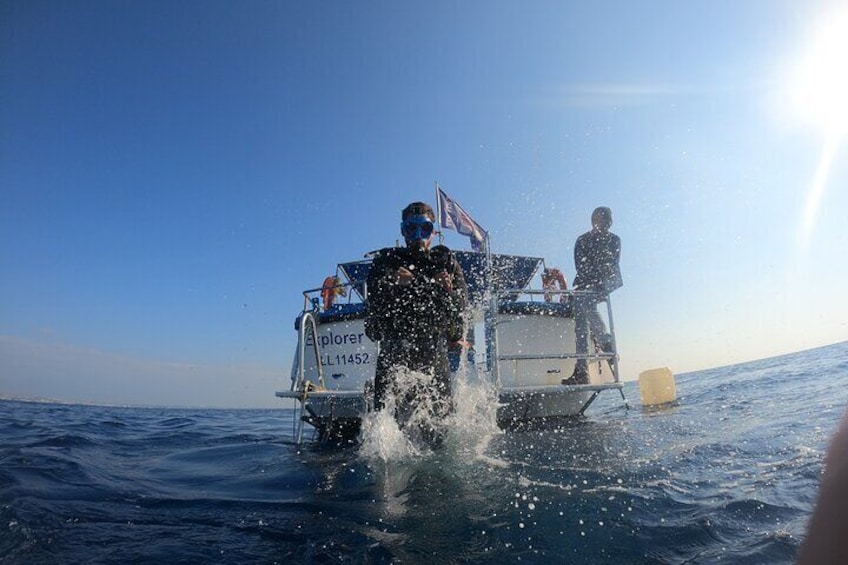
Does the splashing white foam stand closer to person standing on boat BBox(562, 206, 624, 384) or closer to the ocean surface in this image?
the ocean surface

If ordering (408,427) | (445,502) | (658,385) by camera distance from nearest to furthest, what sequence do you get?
Answer: 1. (445,502)
2. (408,427)
3. (658,385)

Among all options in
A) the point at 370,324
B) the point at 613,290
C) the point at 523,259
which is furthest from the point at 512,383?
the point at 370,324

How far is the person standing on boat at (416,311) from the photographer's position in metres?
3.96

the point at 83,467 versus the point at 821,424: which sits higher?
the point at 821,424

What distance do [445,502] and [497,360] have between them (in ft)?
13.9

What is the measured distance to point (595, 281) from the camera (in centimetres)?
788

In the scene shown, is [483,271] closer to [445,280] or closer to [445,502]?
[445,280]

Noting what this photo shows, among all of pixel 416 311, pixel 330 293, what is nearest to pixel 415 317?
pixel 416 311

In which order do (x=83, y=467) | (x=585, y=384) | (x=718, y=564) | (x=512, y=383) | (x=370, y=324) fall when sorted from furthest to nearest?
(x=512, y=383) → (x=585, y=384) → (x=83, y=467) → (x=370, y=324) → (x=718, y=564)

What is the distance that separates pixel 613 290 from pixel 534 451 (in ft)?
14.0

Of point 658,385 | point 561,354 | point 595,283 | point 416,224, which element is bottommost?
point 658,385

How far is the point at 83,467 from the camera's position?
15.2 ft

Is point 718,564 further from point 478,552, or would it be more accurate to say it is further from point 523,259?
point 523,259

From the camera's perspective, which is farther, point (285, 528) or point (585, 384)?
point (585, 384)
